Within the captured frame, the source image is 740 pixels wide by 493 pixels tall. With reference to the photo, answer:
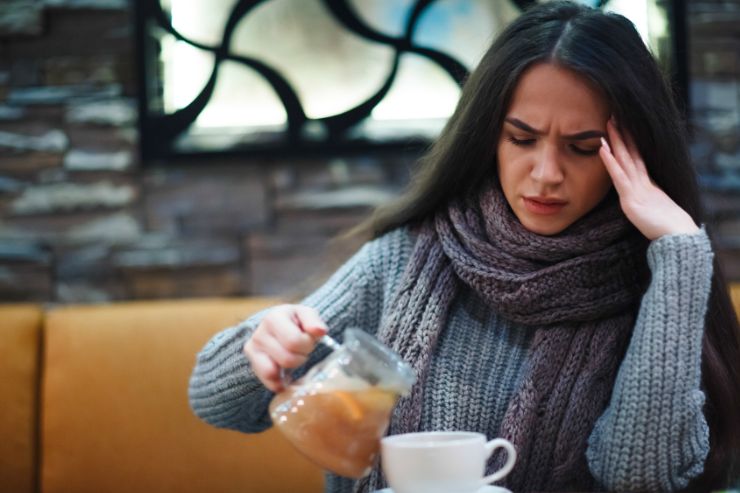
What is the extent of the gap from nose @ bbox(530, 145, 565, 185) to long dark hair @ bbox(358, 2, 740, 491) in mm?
93

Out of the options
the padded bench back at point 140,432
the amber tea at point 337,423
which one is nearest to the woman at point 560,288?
the amber tea at point 337,423

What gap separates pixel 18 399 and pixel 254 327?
2.71 ft

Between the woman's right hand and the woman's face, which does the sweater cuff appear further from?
the woman's right hand

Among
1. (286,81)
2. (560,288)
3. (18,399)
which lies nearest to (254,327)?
(560,288)

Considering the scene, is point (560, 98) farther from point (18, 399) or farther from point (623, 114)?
point (18, 399)

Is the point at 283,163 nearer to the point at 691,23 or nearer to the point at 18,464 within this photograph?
the point at 18,464

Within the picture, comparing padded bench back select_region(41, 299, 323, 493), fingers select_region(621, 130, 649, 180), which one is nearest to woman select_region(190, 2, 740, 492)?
fingers select_region(621, 130, 649, 180)

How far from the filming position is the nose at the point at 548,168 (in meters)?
1.14

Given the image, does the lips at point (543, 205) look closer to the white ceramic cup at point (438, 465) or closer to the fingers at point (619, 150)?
the fingers at point (619, 150)

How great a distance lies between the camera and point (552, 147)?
1.14 m

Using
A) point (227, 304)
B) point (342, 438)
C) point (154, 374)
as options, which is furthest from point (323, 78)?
point (342, 438)

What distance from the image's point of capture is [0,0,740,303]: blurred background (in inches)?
77.3

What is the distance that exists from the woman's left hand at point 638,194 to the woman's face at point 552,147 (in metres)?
0.02

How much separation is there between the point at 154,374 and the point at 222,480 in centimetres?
23
